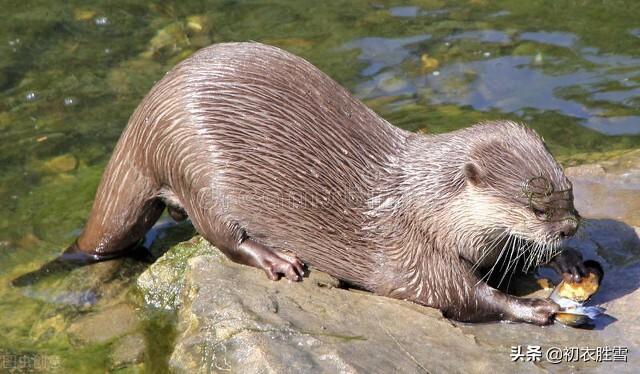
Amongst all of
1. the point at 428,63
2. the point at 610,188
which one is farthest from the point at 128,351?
the point at 428,63

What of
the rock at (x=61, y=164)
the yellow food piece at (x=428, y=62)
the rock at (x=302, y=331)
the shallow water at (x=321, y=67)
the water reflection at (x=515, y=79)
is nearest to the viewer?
the rock at (x=302, y=331)

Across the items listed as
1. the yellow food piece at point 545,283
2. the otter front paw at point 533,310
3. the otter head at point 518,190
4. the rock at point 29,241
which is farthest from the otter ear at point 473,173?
the rock at point 29,241

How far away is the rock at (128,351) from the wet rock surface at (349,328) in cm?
19

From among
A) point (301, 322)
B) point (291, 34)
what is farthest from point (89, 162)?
point (301, 322)

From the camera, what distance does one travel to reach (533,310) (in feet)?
11.3

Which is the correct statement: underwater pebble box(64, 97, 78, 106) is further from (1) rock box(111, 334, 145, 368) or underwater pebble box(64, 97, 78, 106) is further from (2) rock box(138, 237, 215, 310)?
(1) rock box(111, 334, 145, 368)

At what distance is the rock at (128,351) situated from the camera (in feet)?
11.9

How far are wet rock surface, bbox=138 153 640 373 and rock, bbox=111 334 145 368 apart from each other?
191mm

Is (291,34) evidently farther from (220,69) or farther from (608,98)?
(220,69)

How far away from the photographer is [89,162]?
17.2ft

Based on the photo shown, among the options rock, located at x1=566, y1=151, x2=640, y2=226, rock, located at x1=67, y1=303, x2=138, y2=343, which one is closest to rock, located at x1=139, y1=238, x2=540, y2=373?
rock, located at x1=67, y1=303, x2=138, y2=343

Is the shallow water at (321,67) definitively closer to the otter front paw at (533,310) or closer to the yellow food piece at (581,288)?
the yellow food piece at (581,288)

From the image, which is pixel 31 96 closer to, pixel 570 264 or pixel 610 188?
pixel 610 188

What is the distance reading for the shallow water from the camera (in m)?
5.08
